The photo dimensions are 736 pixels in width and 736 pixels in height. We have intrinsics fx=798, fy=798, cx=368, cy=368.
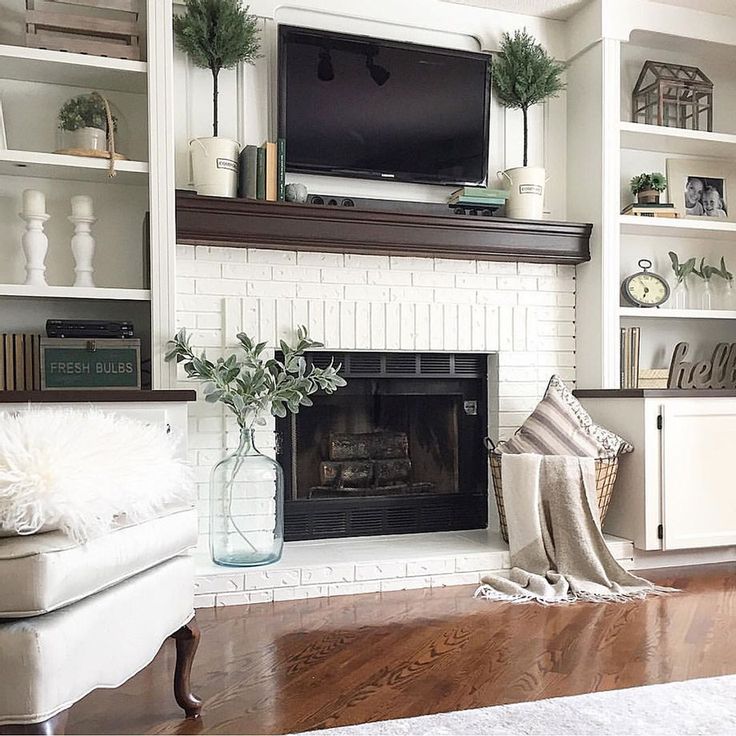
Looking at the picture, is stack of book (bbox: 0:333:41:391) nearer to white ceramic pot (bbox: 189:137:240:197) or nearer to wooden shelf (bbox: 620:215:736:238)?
white ceramic pot (bbox: 189:137:240:197)

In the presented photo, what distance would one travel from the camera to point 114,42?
9.80 ft

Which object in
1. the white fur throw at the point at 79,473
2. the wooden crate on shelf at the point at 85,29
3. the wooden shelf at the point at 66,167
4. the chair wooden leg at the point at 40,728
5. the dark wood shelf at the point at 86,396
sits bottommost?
the chair wooden leg at the point at 40,728

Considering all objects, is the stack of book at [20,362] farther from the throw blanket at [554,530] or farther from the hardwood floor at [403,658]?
the throw blanket at [554,530]

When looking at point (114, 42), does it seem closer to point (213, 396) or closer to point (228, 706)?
point (213, 396)

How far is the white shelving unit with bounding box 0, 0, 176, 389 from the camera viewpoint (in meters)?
2.94

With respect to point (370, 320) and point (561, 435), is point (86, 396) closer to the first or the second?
point (370, 320)

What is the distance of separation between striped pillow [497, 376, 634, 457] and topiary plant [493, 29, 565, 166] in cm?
116

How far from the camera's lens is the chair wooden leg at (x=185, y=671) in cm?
181

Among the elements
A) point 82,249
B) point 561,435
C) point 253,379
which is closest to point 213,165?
point 82,249

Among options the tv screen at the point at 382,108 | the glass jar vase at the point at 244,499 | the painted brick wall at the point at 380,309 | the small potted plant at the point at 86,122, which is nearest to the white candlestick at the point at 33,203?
the small potted plant at the point at 86,122

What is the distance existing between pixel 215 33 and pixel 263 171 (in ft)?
1.84

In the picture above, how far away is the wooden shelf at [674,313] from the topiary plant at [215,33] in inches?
79.4

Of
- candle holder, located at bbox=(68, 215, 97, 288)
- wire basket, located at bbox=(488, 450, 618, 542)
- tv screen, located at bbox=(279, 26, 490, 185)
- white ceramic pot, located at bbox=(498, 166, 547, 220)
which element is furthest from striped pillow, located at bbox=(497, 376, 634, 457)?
candle holder, located at bbox=(68, 215, 97, 288)

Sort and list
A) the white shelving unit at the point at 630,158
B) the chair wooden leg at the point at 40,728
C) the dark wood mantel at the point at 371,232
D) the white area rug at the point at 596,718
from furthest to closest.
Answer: the white shelving unit at the point at 630,158 → the dark wood mantel at the point at 371,232 → the white area rug at the point at 596,718 → the chair wooden leg at the point at 40,728
